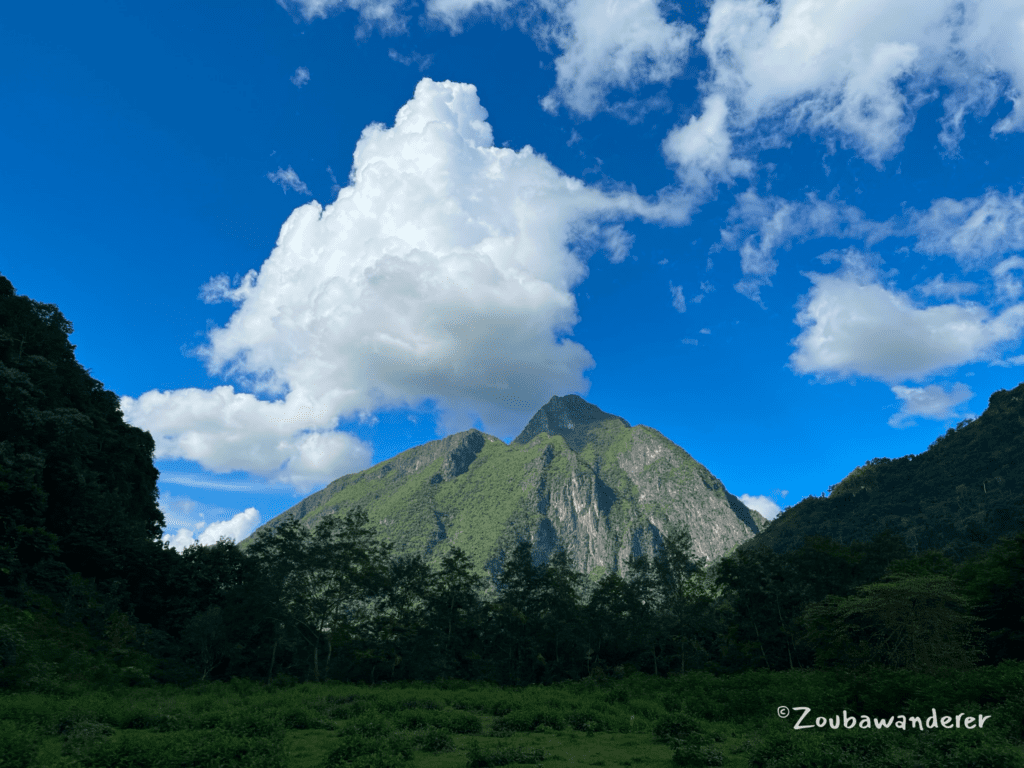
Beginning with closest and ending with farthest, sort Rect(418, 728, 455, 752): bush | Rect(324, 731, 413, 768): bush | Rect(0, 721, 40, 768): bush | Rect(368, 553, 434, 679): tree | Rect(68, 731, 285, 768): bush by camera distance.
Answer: Rect(0, 721, 40, 768): bush < Rect(68, 731, 285, 768): bush < Rect(324, 731, 413, 768): bush < Rect(418, 728, 455, 752): bush < Rect(368, 553, 434, 679): tree

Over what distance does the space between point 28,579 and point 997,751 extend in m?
47.1

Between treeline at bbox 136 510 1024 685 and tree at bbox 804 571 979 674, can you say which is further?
treeline at bbox 136 510 1024 685

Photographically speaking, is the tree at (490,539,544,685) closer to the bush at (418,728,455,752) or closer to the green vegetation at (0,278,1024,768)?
the green vegetation at (0,278,1024,768)

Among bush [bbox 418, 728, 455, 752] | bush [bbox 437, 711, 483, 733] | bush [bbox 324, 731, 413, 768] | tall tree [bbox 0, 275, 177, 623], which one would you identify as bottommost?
bush [bbox 437, 711, 483, 733]

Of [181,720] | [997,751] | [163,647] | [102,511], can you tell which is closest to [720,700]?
[997,751]

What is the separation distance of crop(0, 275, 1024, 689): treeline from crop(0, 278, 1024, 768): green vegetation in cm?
20

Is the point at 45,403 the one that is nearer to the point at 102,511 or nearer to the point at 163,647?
the point at 102,511

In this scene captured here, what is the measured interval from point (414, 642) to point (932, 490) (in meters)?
160

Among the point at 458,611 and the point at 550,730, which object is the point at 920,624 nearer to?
the point at 550,730

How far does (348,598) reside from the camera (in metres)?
45.3

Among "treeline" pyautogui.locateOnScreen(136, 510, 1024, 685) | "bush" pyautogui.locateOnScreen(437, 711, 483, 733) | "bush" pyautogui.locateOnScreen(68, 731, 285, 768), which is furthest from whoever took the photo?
→ "treeline" pyautogui.locateOnScreen(136, 510, 1024, 685)

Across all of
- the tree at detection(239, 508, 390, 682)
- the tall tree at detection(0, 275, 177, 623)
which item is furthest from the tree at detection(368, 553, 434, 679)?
the tall tree at detection(0, 275, 177, 623)

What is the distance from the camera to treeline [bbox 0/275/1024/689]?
30953 millimetres

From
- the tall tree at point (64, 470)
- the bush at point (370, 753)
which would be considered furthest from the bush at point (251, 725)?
the tall tree at point (64, 470)
